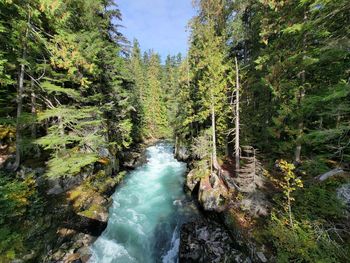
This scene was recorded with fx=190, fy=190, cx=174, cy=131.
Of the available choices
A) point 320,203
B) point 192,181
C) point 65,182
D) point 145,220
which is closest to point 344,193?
point 320,203

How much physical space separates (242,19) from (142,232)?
1966 cm

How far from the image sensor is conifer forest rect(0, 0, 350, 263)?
7.50m

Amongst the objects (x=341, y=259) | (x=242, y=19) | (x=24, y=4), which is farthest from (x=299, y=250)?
(x=242, y=19)

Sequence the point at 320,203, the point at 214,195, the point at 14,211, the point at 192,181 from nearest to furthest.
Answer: the point at 320,203 → the point at 14,211 → the point at 214,195 → the point at 192,181

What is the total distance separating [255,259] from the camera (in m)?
7.76

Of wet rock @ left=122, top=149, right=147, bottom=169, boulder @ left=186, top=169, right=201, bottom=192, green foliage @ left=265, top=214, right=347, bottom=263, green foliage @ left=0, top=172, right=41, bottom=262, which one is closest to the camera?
green foliage @ left=265, top=214, right=347, bottom=263

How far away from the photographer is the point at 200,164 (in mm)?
15047

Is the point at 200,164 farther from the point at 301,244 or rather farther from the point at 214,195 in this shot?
the point at 301,244

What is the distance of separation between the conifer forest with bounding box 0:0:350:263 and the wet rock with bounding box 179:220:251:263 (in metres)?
0.05

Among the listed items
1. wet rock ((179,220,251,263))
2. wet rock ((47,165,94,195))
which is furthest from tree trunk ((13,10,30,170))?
wet rock ((179,220,251,263))

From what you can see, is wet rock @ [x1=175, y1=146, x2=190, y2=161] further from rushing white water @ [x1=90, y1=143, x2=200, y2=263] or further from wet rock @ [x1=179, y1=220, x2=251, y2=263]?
wet rock @ [x1=179, y1=220, x2=251, y2=263]

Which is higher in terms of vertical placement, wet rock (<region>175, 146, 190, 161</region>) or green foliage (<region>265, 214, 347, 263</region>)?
wet rock (<region>175, 146, 190, 161</region>)

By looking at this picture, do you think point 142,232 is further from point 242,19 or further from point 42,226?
point 242,19

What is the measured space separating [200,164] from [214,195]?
3492mm
